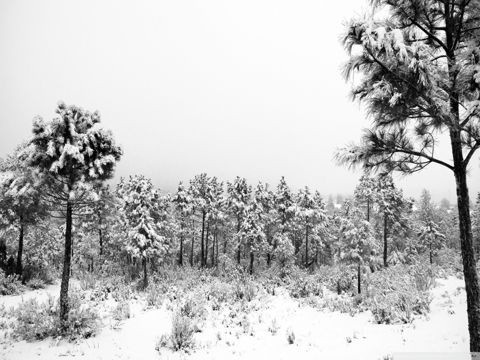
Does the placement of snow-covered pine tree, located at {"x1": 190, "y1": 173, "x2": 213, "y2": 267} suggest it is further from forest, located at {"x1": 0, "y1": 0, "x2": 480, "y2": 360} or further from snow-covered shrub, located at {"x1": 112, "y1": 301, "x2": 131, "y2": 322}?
snow-covered shrub, located at {"x1": 112, "y1": 301, "x2": 131, "y2": 322}

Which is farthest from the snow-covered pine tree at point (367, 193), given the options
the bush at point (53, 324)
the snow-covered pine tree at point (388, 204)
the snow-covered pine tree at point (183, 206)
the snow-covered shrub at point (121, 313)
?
the bush at point (53, 324)

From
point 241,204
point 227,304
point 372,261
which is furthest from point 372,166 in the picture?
point 241,204

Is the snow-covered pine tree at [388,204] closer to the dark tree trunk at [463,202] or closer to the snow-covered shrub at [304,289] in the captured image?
the snow-covered shrub at [304,289]

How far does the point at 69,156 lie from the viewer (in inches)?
435

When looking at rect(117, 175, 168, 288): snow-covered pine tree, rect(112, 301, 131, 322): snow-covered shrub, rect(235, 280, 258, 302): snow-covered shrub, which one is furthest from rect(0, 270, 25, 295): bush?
rect(235, 280, 258, 302): snow-covered shrub

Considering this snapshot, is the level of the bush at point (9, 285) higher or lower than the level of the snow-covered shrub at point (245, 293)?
higher

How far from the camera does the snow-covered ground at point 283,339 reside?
9.64 m

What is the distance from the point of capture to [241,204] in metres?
34.4

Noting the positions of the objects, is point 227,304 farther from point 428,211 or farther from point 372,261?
point 428,211

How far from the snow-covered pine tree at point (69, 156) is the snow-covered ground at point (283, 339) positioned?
1883mm

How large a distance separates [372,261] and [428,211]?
27426 millimetres

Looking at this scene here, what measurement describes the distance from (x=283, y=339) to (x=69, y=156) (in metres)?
12.1

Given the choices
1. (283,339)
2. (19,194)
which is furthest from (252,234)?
(19,194)

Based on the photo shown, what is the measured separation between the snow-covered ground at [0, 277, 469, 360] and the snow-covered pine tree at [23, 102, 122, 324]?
188cm
